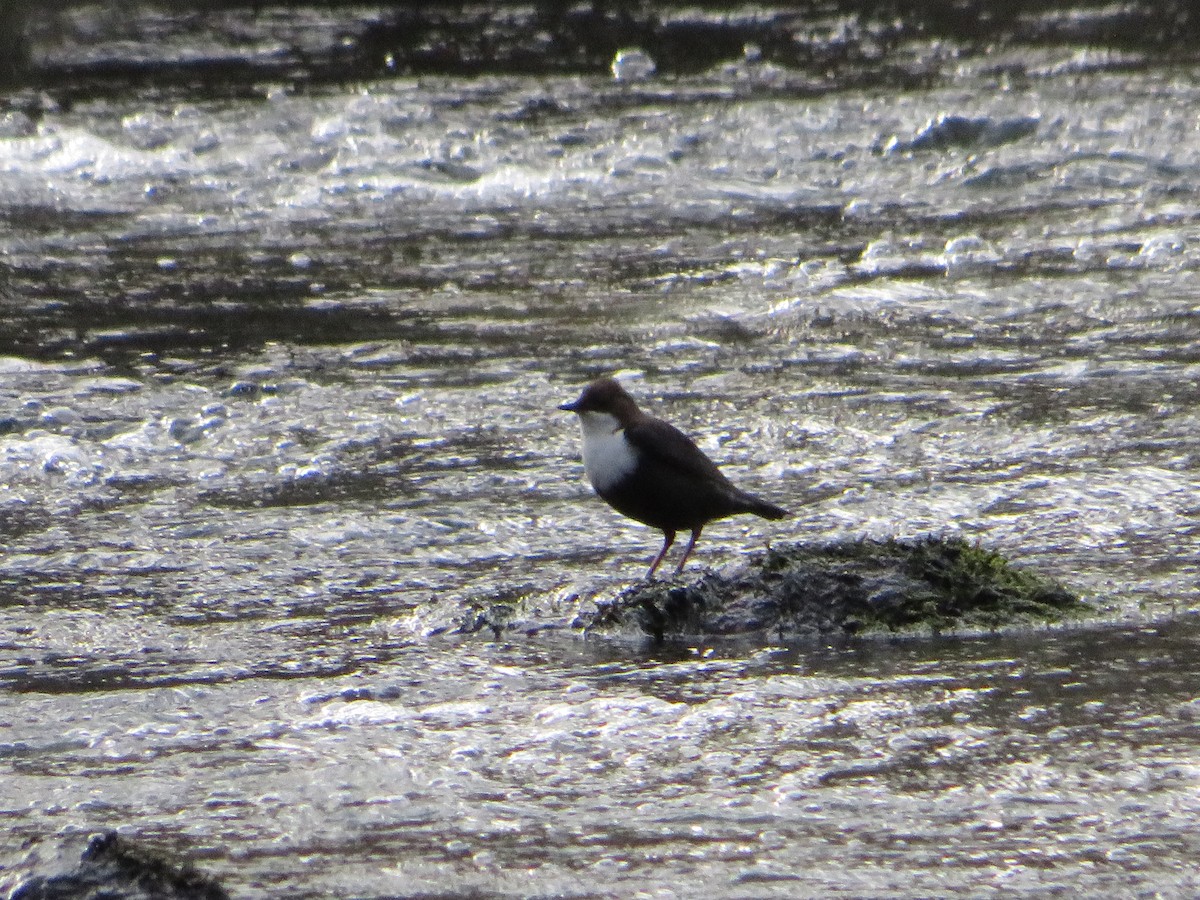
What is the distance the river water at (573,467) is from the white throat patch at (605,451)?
0.28m

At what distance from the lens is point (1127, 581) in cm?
493

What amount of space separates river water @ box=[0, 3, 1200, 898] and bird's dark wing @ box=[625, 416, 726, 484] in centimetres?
34

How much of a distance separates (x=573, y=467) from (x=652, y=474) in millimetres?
1315

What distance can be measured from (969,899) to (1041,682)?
114 centimetres

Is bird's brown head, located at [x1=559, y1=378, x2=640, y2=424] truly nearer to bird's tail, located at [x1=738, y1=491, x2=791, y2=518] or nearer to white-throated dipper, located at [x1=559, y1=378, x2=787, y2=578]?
white-throated dipper, located at [x1=559, y1=378, x2=787, y2=578]

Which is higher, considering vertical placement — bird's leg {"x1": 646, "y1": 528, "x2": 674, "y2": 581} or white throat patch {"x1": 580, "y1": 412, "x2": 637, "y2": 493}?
white throat patch {"x1": 580, "y1": 412, "x2": 637, "y2": 493}

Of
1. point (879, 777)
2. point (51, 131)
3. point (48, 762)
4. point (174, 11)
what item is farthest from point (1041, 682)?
point (174, 11)

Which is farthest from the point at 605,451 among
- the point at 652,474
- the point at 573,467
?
the point at 573,467

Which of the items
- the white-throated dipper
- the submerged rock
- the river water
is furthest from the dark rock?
→ the white-throated dipper

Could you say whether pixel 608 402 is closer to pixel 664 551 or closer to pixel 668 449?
pixel 668 449

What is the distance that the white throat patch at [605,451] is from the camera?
200 inches

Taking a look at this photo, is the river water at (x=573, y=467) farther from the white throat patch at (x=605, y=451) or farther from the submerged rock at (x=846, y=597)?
the white throat patch at (x=605, y=451)

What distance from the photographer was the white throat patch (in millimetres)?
5086

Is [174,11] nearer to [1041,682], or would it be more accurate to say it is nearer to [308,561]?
[308,561]
